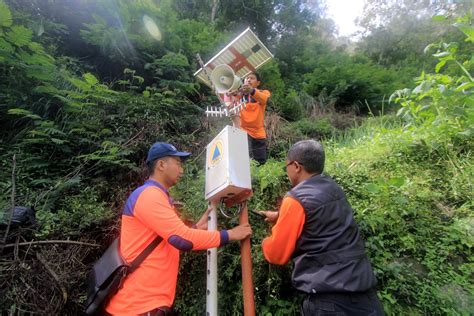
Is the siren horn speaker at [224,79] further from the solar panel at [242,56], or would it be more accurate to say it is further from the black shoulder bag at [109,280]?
the black shoulder bag at [109,280]

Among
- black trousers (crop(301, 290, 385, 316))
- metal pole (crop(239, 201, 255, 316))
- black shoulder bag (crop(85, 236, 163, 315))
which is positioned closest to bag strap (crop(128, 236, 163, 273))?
black shoulder bag (crop(85, 236, 163, 315))

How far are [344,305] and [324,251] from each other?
34cm

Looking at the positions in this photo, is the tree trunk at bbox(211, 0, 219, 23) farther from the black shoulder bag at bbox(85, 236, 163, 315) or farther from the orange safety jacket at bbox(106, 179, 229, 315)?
the black shoulder bag at bbox(85, 236, 163, 315)

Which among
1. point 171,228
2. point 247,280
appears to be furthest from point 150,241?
point 247,280

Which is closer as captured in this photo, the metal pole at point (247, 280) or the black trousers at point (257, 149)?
the metal pole at point (247, 280)

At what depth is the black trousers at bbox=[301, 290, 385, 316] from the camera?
175cm

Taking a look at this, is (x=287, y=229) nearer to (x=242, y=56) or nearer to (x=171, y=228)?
(x=171, y=228)

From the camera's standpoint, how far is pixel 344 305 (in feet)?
5.75

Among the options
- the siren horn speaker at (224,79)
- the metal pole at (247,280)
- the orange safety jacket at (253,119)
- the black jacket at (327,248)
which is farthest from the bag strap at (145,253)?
the orange safety jacket at (253,119)

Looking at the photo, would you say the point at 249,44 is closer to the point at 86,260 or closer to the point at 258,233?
the point at 258,233

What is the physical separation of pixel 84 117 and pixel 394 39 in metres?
15.6

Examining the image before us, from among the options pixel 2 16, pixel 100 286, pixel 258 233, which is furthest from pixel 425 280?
pixel 2 16

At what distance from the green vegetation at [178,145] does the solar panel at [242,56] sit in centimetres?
118

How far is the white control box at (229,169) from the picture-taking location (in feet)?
6.60
